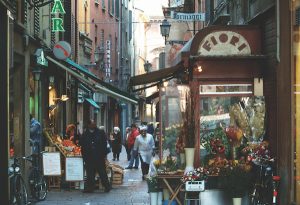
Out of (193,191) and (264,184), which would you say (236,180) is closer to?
(264,184)

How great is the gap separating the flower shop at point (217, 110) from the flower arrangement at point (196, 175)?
186mm

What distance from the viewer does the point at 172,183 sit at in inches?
520

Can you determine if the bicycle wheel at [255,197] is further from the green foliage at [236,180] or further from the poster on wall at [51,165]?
the poster on wall at [51,165]

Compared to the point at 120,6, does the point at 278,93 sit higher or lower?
lower

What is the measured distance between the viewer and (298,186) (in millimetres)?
11891

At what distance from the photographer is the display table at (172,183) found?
12891 millimetres

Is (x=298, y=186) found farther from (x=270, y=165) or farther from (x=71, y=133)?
(x=71, y=133)

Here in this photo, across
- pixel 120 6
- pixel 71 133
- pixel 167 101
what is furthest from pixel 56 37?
pixel 120 6

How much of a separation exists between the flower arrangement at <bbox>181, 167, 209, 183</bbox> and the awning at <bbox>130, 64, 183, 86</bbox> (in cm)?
265

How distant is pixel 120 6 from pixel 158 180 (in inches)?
1620

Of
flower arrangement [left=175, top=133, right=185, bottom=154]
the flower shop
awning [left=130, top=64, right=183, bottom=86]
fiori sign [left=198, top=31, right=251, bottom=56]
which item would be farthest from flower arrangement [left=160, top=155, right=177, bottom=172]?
fiori sign [left=198, top=31, right=251, bottom=56]

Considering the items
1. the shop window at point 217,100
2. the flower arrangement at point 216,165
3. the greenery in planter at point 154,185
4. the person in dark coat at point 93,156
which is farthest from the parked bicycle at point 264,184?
the person in dark coat at point 93,156

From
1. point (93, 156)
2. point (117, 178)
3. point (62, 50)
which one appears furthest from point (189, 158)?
point (62, 50)

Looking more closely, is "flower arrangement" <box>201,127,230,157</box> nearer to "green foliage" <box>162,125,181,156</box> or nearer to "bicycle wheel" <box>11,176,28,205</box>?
"green foliage" <box>162,125,181,156</box>
